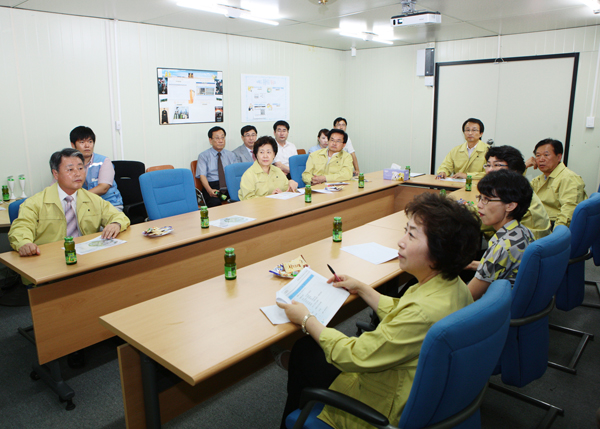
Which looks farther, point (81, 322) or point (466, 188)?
point (466, 188)

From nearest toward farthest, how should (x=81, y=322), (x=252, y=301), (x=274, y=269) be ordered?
(x=252, y=301) → (x=274, y=269) → (x=81, y=322)

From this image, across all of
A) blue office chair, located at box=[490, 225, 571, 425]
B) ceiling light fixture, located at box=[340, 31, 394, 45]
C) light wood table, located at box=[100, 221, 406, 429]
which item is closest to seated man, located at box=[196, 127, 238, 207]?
ceiling light fixture, located at box=[340, 31, 394, 45]

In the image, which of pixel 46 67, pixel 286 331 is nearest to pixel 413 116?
pixel 46 67

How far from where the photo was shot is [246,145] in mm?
5902

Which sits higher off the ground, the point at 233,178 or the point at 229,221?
the point at 233,178

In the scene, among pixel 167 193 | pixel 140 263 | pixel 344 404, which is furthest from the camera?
pixel 167 193

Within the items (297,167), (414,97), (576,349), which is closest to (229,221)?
(297,167)

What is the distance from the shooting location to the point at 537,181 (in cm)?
398

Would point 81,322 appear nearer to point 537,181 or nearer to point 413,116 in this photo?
point 537,181

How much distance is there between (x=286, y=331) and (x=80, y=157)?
204 cm

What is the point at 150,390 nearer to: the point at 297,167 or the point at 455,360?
the point at 455,360

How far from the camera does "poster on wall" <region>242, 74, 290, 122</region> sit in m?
6.37

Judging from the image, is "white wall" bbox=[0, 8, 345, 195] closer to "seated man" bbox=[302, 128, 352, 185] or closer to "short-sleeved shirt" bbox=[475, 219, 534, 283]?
"seated man" bbox=[302, 128, 352, 185]

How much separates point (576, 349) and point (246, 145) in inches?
172
